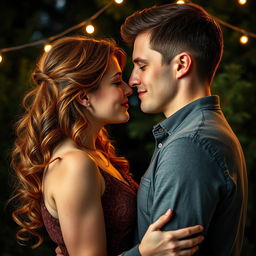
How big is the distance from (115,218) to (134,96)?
56.2 inches

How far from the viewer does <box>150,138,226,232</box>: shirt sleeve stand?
1488 mm

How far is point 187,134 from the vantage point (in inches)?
61.9

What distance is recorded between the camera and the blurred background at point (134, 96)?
2.77 metres

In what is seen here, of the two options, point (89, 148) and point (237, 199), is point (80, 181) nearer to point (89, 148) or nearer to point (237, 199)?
point (89, 148)

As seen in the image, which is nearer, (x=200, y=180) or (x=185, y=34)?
(x=200, y=180)

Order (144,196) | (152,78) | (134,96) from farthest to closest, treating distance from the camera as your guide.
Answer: (134,96) < (152,78) < (144,196)

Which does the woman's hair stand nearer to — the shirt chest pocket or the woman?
the woman

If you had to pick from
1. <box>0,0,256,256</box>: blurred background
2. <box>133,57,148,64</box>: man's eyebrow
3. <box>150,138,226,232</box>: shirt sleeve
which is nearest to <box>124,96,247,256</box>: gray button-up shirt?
<box>150,138,226,232</box>: shirt sleeve

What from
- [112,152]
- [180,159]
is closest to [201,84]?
[180,159]

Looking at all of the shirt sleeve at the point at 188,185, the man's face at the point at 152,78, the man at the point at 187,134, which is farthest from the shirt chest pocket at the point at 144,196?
the man's face at the point at 152,78

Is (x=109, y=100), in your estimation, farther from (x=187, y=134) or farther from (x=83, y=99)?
(x=187, y=134)

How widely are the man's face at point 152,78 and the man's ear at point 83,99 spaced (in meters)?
0.18

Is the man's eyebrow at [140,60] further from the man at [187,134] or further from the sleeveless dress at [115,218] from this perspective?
the sleeveless dress at [115,218]

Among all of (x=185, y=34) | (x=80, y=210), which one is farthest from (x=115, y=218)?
(x=185, y=34)
